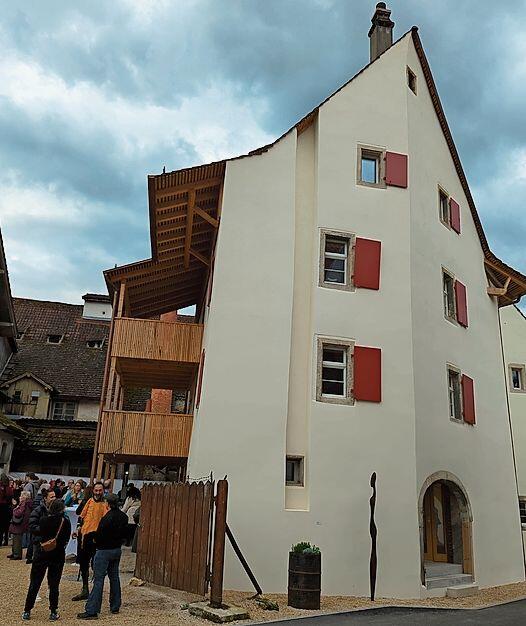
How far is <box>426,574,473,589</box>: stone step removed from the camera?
45.5 ft

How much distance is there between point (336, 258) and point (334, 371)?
2.86 metres

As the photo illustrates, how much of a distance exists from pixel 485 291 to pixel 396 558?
9.50 meters

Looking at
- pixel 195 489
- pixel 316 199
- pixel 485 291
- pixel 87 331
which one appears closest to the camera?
pixel 195 489

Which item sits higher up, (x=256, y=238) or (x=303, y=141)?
(x=303, y=141)

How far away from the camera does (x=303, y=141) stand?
16.4 m

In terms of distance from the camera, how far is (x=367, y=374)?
14422 mm

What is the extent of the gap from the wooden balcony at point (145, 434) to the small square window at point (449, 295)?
7521mm

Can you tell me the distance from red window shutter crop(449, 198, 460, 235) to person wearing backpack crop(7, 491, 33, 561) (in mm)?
13346

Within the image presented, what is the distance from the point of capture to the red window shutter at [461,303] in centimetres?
1738

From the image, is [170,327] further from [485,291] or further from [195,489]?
[485,291]

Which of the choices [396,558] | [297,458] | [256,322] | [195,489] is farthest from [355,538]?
[256,322]

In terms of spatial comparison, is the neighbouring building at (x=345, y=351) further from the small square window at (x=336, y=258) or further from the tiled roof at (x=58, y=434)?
the tiled roof at (x=58, y=434)

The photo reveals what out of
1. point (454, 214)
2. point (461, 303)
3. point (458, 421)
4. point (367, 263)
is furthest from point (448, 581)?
point (454, 214)

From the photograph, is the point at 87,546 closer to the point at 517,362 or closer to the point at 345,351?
the point at 345,351
